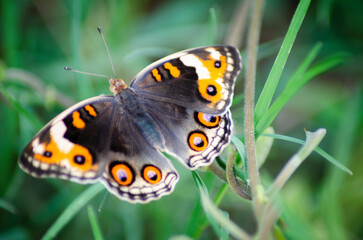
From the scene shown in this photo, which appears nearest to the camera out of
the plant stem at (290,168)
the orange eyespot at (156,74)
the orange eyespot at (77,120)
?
the plant stem at (290,168)

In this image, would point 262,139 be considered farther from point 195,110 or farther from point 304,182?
point 304,182

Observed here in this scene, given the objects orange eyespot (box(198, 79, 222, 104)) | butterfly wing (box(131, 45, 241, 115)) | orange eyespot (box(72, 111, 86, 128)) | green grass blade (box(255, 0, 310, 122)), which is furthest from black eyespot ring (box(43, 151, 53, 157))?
green grass blade (box(255, 0, 310, 122))

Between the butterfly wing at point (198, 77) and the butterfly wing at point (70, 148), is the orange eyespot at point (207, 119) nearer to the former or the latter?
the butterfly wing at point (198, 77)

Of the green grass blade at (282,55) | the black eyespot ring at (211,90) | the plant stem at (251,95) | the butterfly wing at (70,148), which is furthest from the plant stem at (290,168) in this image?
the butterfly wing at (70,148)

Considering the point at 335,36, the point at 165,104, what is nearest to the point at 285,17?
the point at 335,36

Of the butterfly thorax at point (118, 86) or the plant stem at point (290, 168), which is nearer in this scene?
the plant stem at point (290, 168)

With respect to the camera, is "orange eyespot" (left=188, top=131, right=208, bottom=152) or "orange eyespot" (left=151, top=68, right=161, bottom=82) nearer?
"orange eyespot" (left=188, top=131, right=208, bottom=152)

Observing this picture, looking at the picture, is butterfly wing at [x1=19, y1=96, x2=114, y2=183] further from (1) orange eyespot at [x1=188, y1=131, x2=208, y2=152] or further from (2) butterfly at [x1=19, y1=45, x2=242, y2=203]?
(1) orange eyespot at [x1=188, y1=131, x2=208, y2=152]

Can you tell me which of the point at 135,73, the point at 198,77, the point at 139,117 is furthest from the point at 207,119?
the point at 135,73
